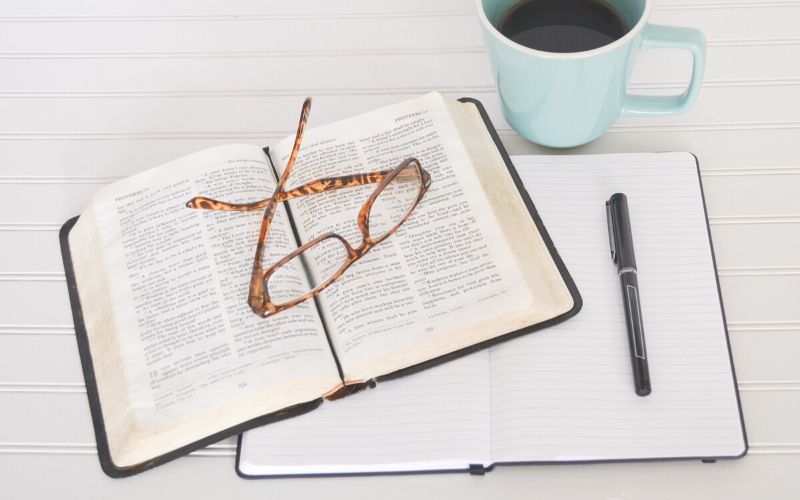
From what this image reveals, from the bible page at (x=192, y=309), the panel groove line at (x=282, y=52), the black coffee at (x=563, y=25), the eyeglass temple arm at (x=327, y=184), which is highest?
the black coffee at (x=563, y=25)

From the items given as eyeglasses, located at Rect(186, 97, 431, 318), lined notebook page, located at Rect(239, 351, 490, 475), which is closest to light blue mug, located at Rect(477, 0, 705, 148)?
eyeglasses, located at Rect(186, 97, 431, 318)

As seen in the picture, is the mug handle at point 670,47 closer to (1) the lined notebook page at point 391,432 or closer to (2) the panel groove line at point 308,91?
(2) the panel groove line at point 308,91

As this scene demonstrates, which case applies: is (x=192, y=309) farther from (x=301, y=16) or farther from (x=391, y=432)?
(x=301, y=16)

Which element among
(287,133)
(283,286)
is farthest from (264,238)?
(287,133)

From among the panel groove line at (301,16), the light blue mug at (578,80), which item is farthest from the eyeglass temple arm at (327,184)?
the panel groove line at (301,16)

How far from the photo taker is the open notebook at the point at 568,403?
0.58 meters

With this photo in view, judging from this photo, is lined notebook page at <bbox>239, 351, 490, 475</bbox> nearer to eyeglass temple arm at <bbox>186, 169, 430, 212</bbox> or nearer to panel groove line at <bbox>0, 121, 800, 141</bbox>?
eyeglass temple arm at <bbox>186, 169, 430, 212</bbox>

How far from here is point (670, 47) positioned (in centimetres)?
63

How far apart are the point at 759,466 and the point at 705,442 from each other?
0.05 m

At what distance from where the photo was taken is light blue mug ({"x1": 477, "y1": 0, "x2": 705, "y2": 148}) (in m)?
0.61

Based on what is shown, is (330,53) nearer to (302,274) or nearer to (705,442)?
(302,274)

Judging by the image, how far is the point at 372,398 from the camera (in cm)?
62

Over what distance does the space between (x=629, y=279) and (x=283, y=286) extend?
0.28 metres

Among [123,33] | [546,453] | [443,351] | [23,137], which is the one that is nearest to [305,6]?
[123,33]
